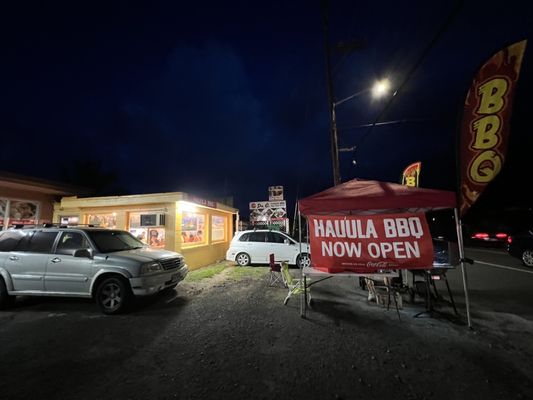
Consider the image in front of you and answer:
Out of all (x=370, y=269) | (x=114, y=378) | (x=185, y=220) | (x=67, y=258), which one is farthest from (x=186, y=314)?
(x=185, y=220)

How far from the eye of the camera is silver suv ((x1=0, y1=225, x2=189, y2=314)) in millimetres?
4992

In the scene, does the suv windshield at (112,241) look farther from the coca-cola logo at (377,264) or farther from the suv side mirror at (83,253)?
the coca-cola logo at (377,264)

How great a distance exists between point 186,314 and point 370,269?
3.84 m

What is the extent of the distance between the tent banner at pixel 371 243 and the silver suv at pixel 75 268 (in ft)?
12.2

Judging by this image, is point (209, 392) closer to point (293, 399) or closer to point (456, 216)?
point (293, 399)

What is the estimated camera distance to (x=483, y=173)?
378 cm

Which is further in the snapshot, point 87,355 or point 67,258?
point 67,258

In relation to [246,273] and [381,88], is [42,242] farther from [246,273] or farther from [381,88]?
[381,88]

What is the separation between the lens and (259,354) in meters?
3.30

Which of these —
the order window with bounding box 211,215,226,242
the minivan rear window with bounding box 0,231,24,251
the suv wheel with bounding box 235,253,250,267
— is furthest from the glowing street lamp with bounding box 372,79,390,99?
the minivan rear window with bounding box 0,231,24,251

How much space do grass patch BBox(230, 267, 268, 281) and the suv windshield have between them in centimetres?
340

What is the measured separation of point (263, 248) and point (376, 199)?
7009 mm

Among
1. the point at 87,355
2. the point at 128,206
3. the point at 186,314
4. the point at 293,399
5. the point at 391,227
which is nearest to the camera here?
the point at 293,399

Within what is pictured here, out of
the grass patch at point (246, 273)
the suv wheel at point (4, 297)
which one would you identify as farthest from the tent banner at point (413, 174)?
the suv wheel at point (4, 297)
